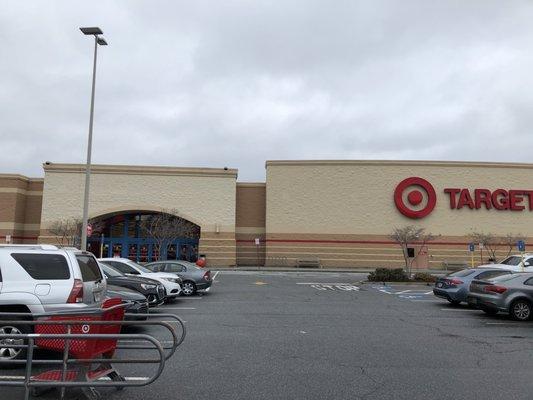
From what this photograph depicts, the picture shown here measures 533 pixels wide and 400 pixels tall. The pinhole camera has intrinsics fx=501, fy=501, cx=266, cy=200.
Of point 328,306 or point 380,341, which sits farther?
point 328,306

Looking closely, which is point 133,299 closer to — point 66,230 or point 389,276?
point 389,276

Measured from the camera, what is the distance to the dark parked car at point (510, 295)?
555 inches

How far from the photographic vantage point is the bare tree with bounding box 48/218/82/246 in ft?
132

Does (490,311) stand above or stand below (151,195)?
below

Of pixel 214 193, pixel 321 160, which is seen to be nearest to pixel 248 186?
pixel 214 193

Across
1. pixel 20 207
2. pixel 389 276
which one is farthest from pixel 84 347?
pixel 20 207

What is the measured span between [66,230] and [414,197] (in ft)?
98.2

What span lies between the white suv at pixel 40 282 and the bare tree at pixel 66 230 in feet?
108

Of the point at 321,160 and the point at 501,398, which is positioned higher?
the point at 321,160

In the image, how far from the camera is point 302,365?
7871 mm

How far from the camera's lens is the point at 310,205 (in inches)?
1766

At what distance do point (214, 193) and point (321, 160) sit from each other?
1012cm

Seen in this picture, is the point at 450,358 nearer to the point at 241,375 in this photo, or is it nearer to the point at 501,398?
the point at 501,398

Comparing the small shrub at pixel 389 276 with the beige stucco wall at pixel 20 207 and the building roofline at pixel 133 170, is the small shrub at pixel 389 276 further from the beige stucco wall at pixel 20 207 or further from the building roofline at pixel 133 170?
the beige stucco wall at pixel 20 207
